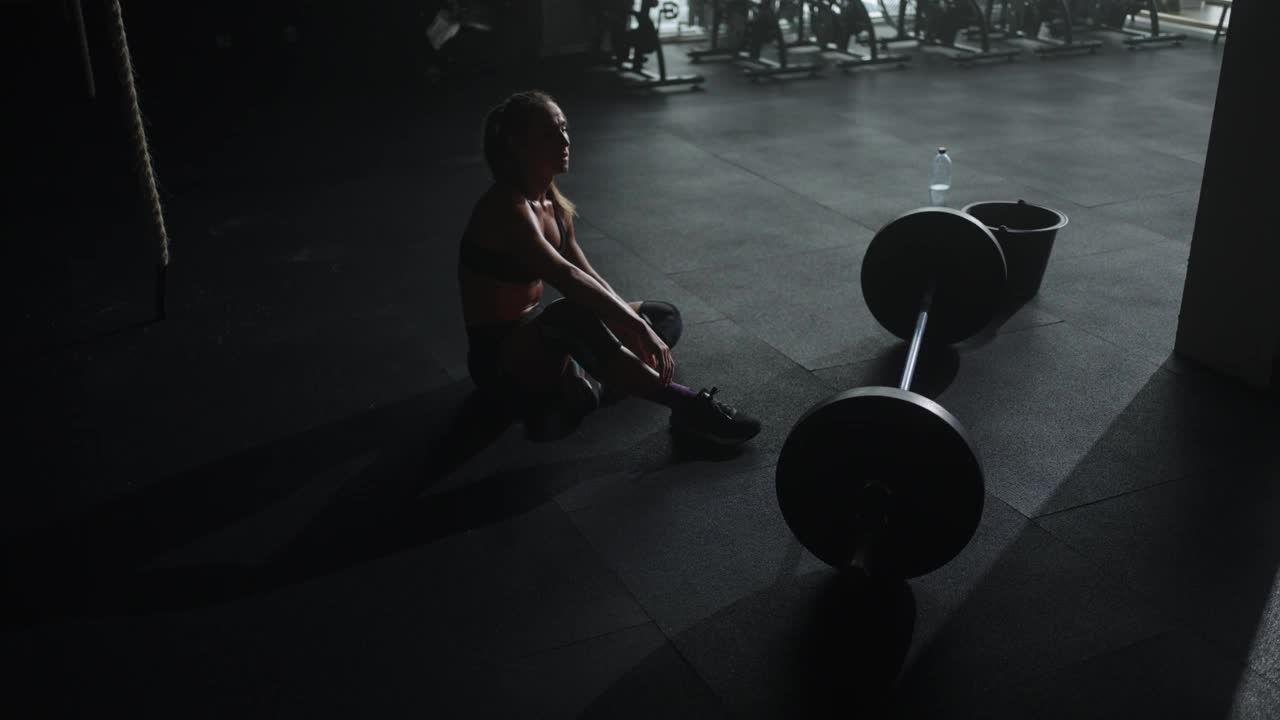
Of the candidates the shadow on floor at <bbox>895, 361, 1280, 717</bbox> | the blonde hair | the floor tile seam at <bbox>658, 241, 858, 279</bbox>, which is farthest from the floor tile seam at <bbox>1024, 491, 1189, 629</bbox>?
the floor tile seam at <bbox>658, 241, 858, 279</bbox>

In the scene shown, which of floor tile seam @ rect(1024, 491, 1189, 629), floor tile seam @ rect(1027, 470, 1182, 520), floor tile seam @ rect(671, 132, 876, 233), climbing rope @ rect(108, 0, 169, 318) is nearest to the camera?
floor tile seam @ rect(1024, 491, 1189, 629)

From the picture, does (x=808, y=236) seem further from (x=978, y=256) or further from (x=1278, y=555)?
(x=1278, y=555)

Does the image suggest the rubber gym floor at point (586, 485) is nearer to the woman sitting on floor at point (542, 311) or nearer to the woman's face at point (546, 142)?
the woman sitting on floor at point (542, 311)

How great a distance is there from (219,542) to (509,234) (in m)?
0.83

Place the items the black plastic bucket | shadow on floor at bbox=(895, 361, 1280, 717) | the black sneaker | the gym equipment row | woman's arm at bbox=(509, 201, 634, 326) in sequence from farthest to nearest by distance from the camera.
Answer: the gym equipment row, the black plastic bucket, the black sneaker, woman's arm at bbox=(509, 201, 634, 326), shadow on floor at bbox=(895, 361, 1280, 717)

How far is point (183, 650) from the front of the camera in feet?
6.20

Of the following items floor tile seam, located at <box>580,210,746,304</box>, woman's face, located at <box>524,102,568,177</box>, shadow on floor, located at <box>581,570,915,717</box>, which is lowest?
shadow on floor, located at <box>581,570,915,717</box>

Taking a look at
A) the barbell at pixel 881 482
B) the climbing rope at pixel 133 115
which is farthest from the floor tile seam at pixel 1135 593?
the climbing rope at pixel 133 115

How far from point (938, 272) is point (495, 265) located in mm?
1104

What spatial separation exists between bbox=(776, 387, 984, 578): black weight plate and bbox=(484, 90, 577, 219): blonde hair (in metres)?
0.87

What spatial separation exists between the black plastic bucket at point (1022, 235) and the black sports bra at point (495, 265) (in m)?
1.32

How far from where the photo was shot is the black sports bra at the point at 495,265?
2428 mm

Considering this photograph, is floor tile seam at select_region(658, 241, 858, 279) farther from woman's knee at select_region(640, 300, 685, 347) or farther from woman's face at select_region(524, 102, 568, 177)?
woman's face at select_region(524, 102, 568, 177)

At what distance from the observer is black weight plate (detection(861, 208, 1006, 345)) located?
275 cm
